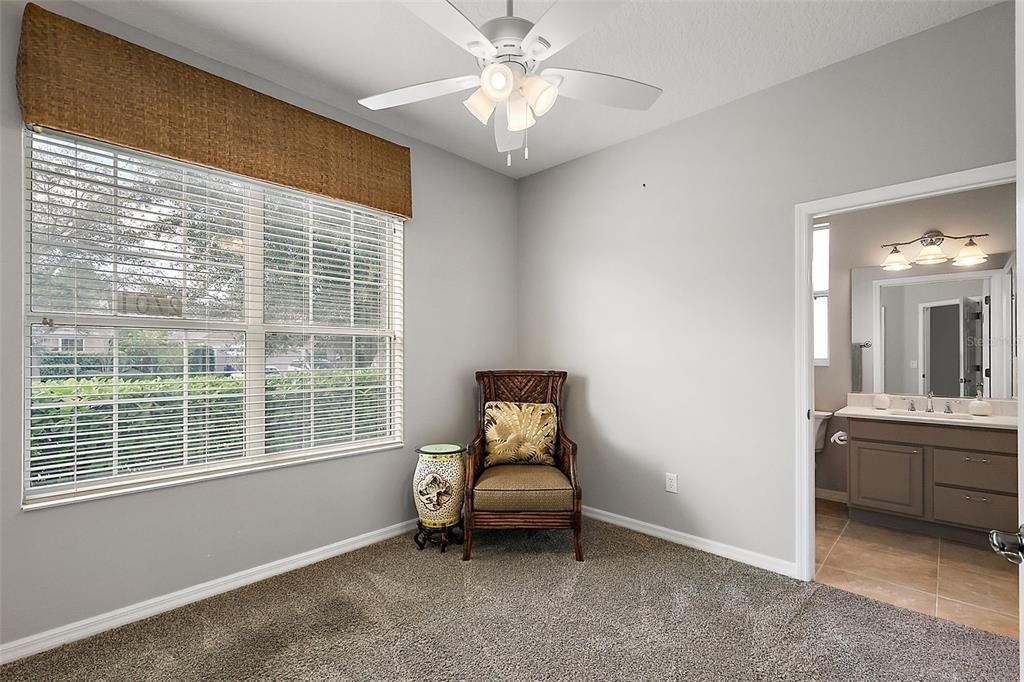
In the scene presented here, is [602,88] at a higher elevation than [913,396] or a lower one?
higher

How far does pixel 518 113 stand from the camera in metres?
1.82

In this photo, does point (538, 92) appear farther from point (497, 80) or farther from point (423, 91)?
point (423, 91)

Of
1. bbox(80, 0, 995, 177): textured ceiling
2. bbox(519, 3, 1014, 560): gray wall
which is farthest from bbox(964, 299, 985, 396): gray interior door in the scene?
bbox(80, 0, 995, 177): textured ceiling

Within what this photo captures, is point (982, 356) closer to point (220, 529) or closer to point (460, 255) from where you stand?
point (460, 255)

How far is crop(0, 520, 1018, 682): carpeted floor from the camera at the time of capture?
1938mm

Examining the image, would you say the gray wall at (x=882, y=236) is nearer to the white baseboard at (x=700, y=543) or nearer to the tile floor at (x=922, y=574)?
the tile floor at (x=922, y=574)

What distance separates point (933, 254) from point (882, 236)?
0.36m

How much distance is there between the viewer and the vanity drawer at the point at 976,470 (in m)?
3.07

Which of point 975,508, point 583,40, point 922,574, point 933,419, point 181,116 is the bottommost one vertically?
point 922,574

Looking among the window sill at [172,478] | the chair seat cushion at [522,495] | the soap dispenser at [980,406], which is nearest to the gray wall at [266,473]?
the window sill at [172,478]

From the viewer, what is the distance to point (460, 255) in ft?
12.3

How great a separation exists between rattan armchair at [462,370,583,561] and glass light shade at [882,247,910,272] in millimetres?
2650

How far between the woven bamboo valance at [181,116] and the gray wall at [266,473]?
4.1 inches

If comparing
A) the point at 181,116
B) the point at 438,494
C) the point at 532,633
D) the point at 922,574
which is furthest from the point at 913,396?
the point at 181,116
